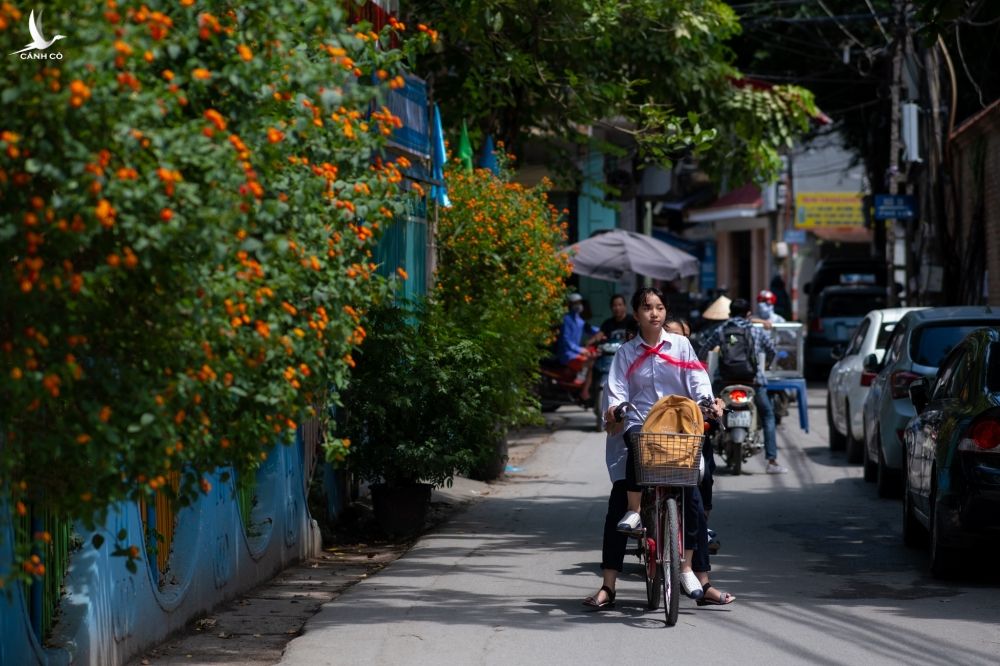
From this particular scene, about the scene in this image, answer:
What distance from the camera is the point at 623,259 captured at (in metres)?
24.7

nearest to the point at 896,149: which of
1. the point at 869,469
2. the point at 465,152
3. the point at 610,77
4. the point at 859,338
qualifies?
the point at 610,77

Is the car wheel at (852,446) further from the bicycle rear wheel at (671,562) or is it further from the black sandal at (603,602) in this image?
the bicycle rear wheel at (671,562)

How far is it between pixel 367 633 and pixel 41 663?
211cm

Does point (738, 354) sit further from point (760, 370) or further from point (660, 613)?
point (660, 613)

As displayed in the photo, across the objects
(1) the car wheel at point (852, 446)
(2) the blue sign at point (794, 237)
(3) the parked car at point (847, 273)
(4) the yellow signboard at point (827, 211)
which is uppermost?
(4) the yellow signboard at point (827, 211)

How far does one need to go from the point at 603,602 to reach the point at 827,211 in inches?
2078

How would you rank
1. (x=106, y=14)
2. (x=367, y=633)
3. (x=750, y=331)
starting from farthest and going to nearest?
(x=750, y=331) → (x=367, y=633) → (x=106, y=14)


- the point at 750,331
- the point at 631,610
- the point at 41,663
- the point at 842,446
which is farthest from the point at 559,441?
the point at 41,663

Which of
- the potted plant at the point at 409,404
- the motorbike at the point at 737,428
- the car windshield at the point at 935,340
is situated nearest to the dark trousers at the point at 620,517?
the potted plant at the point at 409,404

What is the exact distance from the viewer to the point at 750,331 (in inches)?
604

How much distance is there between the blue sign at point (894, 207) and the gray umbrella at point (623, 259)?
3728mm

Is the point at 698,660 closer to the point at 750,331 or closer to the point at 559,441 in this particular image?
the point at 750,331

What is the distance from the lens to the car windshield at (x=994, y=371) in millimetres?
9422

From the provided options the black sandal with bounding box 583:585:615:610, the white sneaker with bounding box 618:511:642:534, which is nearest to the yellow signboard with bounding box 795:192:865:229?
the black sandal with bounding box 583:585:615:610
